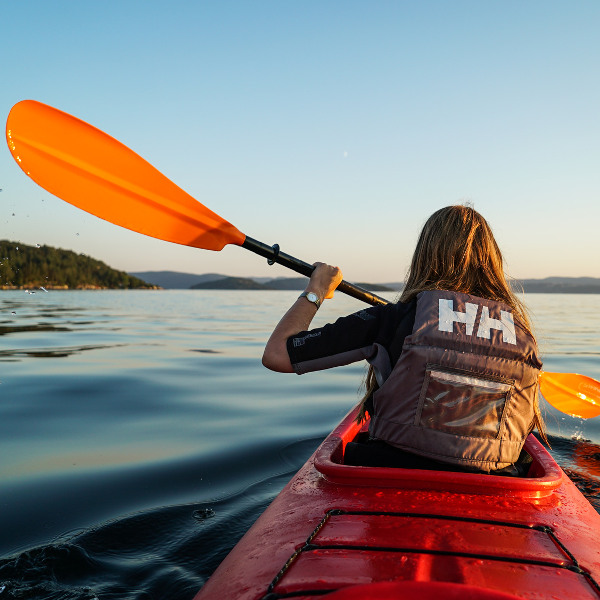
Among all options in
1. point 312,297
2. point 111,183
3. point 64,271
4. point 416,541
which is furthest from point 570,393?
point 64,271

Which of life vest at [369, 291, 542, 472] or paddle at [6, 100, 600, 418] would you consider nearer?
life vest at [369, 291, 542, 472]

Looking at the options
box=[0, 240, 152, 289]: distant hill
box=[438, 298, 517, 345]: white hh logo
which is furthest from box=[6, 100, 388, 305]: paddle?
box=[0, 240, 152, 289]: distant hill

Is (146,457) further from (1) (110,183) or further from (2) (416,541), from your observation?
(2) (416,541)

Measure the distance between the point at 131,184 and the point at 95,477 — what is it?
190 cm

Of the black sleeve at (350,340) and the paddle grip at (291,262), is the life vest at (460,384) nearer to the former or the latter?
the black sleeve at (350,340)

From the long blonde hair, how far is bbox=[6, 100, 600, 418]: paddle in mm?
984

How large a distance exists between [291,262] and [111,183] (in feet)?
3.77

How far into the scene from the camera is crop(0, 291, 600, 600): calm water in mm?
2447

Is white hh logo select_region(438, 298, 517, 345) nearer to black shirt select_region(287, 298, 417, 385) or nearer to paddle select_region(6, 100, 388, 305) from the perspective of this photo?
black shirt select_region(287, 298, 417, 385)

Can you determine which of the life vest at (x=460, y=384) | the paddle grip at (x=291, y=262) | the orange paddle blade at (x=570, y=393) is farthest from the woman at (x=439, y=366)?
the orange paddle blade at (x=570, y=393)

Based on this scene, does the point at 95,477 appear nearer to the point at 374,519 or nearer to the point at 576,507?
the point at 374,519

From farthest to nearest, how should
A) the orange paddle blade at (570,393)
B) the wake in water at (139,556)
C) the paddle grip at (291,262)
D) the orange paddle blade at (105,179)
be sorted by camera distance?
the orange paddle blade at (570,393)
the paddle grip at (291,262)
the orange paddle blade at (105,179)
the wake in water at (139,556)

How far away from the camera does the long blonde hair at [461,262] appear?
6.81ft

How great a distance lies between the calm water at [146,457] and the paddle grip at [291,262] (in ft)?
4.36
